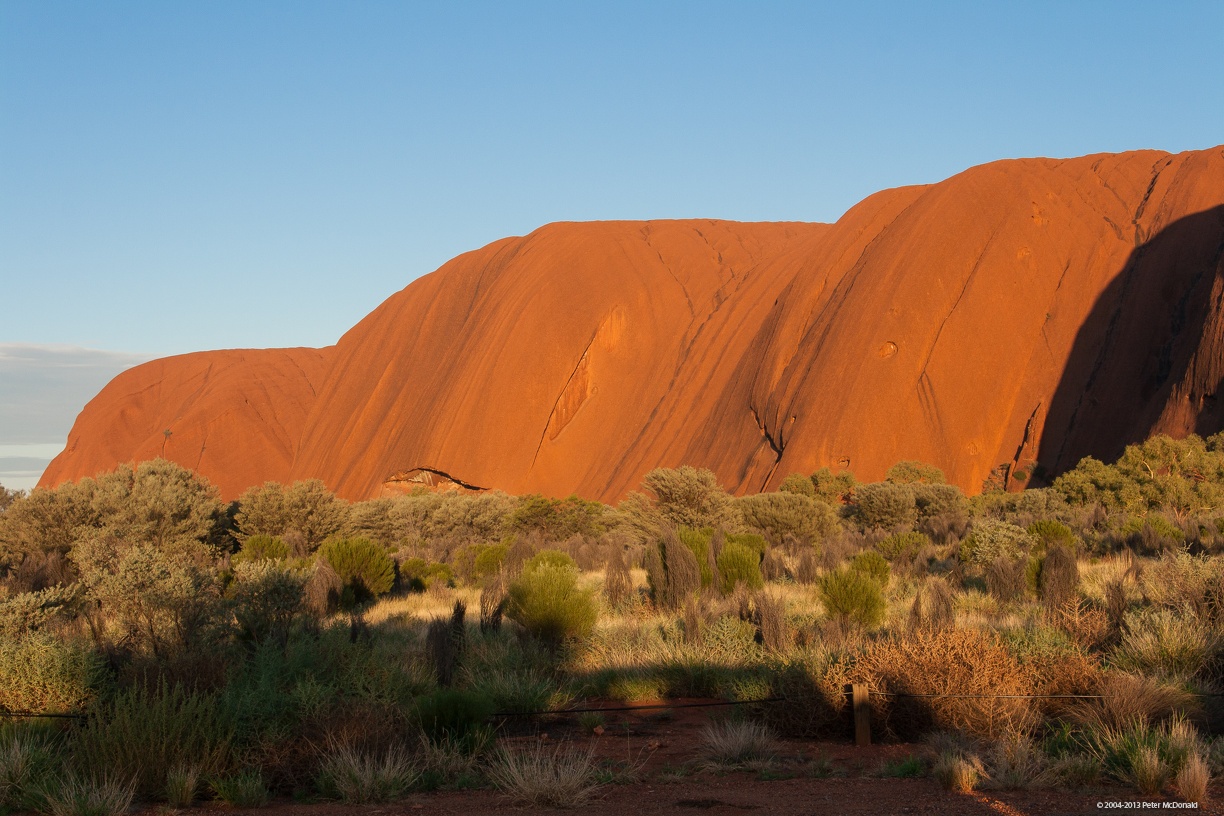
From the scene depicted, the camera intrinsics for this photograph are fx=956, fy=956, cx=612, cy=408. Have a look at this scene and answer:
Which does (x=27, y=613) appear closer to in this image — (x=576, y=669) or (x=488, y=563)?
(x=576, y=669)

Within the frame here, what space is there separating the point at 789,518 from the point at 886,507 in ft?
21.2

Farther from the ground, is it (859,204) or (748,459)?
(859,204)

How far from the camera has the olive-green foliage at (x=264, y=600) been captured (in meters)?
11.2

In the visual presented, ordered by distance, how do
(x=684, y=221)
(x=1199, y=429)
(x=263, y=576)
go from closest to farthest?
(x=263, y=576)
(x=1199, y=429)
(x=684, y=221)

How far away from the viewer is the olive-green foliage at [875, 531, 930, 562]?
21.5m

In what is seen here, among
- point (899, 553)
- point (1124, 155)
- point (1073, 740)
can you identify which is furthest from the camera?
point (1124, 155)

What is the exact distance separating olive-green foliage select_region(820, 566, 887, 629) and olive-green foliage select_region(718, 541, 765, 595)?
3.26 meters

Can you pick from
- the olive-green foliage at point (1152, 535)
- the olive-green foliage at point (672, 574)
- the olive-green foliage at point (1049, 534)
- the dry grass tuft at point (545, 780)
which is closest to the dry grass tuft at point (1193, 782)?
the dry grass tuft at point (545, 780)

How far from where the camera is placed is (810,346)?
50.8m

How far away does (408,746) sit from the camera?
730cm

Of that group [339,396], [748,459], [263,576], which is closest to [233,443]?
[339,396]

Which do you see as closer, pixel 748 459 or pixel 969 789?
pixel 969 789

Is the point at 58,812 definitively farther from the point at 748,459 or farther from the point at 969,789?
the point at 748,459

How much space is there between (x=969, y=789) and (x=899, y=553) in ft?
52.7
